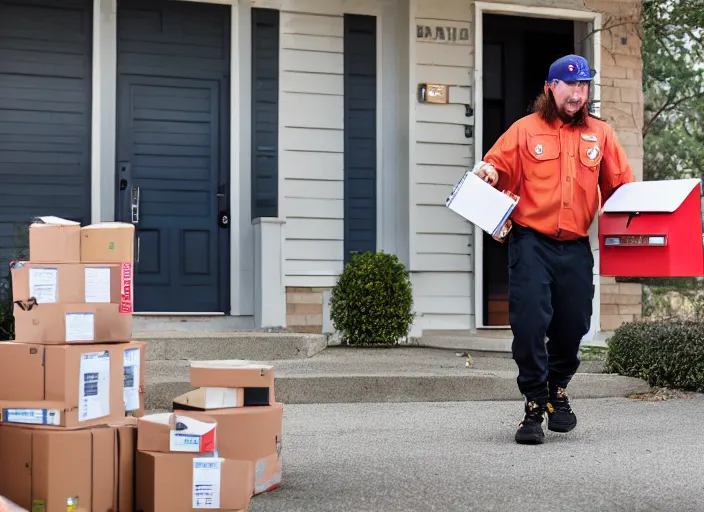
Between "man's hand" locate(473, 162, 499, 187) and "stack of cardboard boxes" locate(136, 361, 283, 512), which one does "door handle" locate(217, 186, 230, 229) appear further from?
"stack of cardboard boxes" locate(136, 361, 283, 512)

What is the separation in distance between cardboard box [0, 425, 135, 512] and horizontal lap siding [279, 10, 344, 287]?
540cm

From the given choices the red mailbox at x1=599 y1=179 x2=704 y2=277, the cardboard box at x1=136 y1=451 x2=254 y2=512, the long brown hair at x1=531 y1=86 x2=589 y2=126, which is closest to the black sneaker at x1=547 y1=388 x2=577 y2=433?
the red mailbox at x1=599 y1=179 x2=704 y2=277

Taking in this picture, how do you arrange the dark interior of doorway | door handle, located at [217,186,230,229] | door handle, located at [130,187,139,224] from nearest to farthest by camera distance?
door handle, located at [130,187,139,224], door handle, located at [217,186,230,229], the dark interior of doorway

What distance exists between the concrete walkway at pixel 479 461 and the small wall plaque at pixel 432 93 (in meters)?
3.72

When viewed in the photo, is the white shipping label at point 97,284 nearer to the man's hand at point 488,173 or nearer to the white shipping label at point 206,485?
the white shipping label at point 206,485

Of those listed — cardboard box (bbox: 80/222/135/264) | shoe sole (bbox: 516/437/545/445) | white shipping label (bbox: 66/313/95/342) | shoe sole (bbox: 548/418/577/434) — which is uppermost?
cardboard box (bbox: 80/222/135/264)

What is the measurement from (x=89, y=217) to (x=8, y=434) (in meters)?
5.11

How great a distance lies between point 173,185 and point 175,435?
5.43 metres

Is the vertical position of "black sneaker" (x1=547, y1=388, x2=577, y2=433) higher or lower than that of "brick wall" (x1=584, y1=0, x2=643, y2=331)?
lower

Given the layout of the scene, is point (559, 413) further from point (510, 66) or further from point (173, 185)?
point (510, 66)

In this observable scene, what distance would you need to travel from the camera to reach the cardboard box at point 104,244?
3.78m

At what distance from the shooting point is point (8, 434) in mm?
3488

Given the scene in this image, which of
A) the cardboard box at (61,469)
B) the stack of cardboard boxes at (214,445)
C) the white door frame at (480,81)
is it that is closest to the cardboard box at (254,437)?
the stack of cardboard boxes at (214,445)

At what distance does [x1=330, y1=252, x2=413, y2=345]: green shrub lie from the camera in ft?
28.3
